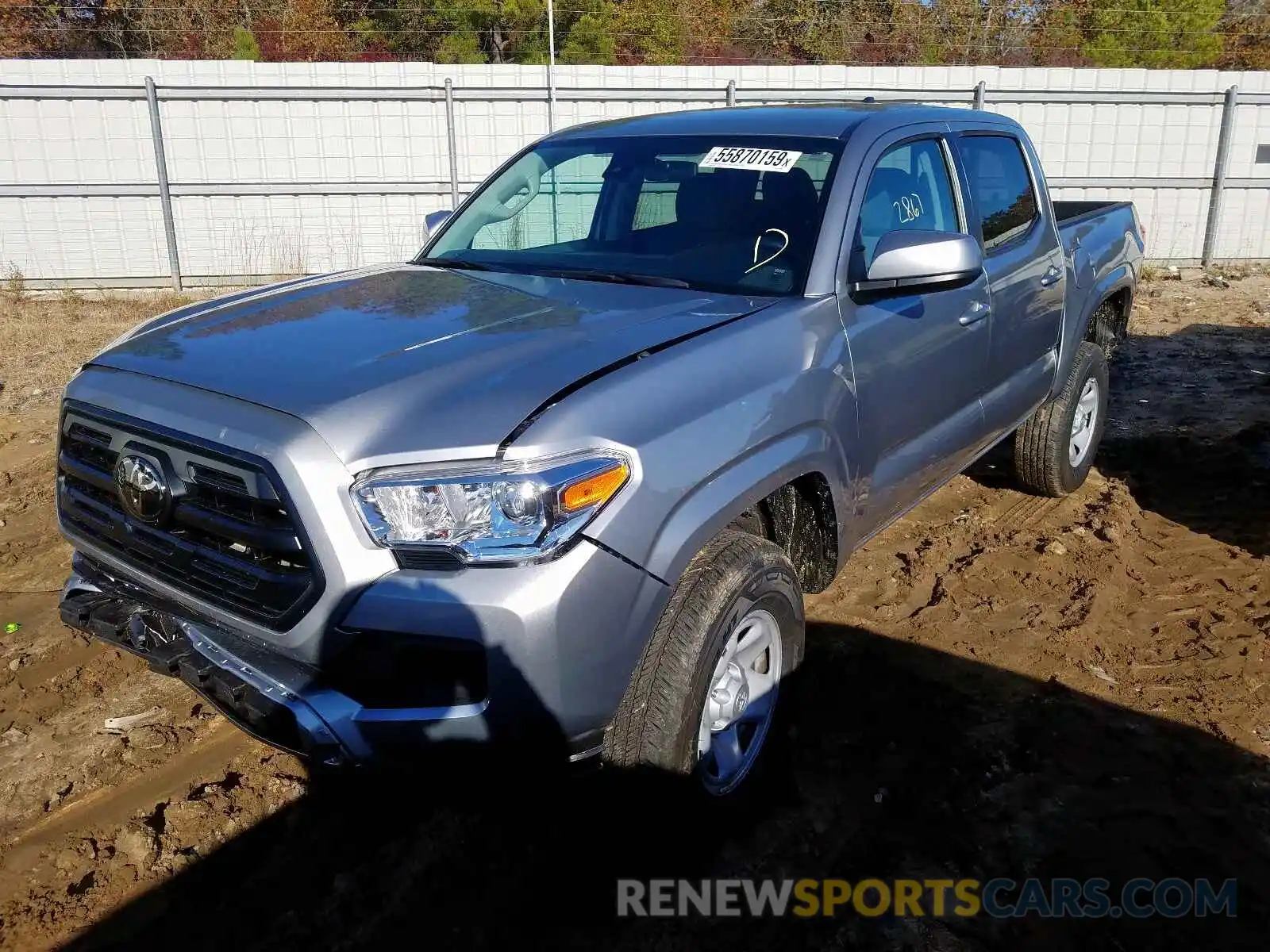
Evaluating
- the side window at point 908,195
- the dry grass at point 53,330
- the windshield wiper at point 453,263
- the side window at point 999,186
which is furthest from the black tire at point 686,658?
the dry grass at point 53,330

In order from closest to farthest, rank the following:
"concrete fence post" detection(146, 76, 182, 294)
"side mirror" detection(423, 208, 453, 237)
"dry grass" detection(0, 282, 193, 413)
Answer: "side mirror" detection(423, 208, 453, 237) → "dry grass" detection(0, 282, 193, 413) → "concrete fence post" detection(146, 76, 182, 294)

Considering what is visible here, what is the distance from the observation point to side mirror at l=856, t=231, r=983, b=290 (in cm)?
301

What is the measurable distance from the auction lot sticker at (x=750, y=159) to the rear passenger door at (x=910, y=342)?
26cm

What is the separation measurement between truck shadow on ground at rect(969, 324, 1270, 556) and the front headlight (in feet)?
13.0

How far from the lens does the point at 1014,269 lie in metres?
4.21

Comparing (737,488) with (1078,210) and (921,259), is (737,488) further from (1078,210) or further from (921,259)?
(1078,210)

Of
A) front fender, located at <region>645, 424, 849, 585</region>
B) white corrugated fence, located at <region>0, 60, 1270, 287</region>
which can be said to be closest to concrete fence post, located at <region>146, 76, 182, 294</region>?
white corrugated fence, located at <region>0, 60, 1270, 287</region>

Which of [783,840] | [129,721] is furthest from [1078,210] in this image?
[129,721]

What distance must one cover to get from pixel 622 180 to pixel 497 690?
230 centimetres

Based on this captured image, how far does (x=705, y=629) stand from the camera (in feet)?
8.07

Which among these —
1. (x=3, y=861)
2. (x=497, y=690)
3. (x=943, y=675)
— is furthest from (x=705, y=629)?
(x=3, y=861)

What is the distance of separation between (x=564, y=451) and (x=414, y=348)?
0.63 meters

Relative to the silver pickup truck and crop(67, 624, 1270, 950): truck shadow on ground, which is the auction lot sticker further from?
crop(67, 624, 1270, 950): truck shadow on ground

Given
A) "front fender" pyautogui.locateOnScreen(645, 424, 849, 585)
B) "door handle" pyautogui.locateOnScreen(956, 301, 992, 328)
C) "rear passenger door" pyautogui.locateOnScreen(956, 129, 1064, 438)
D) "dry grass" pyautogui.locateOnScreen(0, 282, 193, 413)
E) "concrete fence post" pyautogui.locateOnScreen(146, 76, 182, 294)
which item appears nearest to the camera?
"front fender" pyautogui.locateOnScreen(645, 424, 849, 585)
